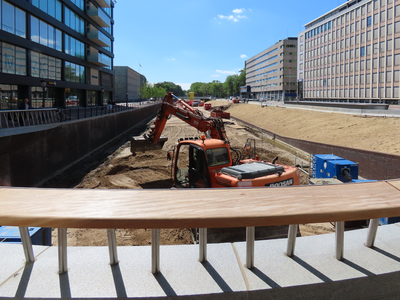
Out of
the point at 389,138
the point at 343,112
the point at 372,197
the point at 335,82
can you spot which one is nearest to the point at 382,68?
the point at 335,82

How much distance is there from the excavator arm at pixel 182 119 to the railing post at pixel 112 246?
14.6 meters

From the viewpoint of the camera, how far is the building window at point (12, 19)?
26484mm

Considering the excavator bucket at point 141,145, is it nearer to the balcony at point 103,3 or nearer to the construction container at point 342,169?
the construction container at point 342,169

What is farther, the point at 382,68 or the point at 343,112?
the point at 382,68

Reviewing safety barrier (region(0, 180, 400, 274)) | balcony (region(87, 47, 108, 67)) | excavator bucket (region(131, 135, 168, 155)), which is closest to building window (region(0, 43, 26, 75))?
excavator bucket (region(131, 135, 168, 155))

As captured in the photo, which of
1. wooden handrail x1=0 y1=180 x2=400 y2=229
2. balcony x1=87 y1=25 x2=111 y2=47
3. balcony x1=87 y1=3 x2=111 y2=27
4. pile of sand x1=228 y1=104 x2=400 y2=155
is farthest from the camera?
balcony x1=87 y1=25 x2=111 y2=47

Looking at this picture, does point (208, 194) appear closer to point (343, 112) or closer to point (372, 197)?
point (372, 197)

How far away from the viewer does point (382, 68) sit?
6462 centimetres

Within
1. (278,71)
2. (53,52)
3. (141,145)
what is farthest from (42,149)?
(278,71)

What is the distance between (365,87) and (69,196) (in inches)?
3075

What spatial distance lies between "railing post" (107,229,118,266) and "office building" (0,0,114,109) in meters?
30.0

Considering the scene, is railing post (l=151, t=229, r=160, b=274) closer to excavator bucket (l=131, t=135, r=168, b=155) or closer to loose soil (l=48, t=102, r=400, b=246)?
loose soil (l=48, t=102, r=400, b=246)

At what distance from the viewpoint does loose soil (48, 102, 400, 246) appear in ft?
32.8

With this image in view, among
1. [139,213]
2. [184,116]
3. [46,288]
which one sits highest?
[184,116]
